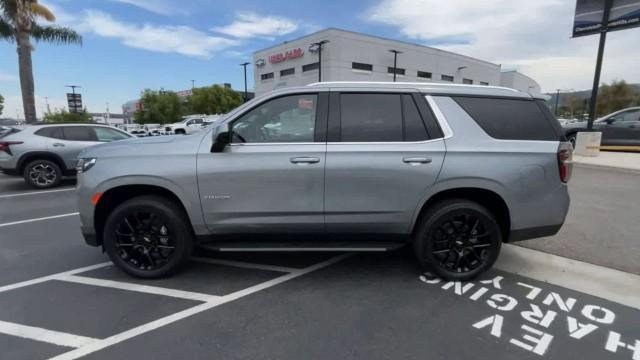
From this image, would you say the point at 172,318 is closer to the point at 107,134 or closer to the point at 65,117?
the point at 107,134

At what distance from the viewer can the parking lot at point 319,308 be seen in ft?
8.36

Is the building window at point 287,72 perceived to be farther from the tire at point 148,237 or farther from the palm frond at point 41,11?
the tire at point 148,237

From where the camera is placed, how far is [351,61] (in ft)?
151

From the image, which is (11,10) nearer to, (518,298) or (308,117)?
(308,117)

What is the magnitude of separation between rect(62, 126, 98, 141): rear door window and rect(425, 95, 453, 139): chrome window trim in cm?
889

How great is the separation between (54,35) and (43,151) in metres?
12.7

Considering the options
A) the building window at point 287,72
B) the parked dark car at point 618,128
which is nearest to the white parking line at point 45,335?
the parked dark car at point 618,128

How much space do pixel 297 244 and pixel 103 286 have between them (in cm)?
196

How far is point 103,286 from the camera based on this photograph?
3.48 meters

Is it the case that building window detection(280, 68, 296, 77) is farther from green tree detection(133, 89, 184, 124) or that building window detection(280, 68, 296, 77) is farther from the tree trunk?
the tree trunk

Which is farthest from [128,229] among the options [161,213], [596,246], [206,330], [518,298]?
[596,246]

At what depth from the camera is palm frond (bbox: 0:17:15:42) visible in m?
16.2

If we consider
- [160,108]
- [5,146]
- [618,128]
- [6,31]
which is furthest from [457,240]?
[160,108]

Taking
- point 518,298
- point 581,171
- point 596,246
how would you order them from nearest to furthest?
point 518,298 < point 596,246 < point 581,171
